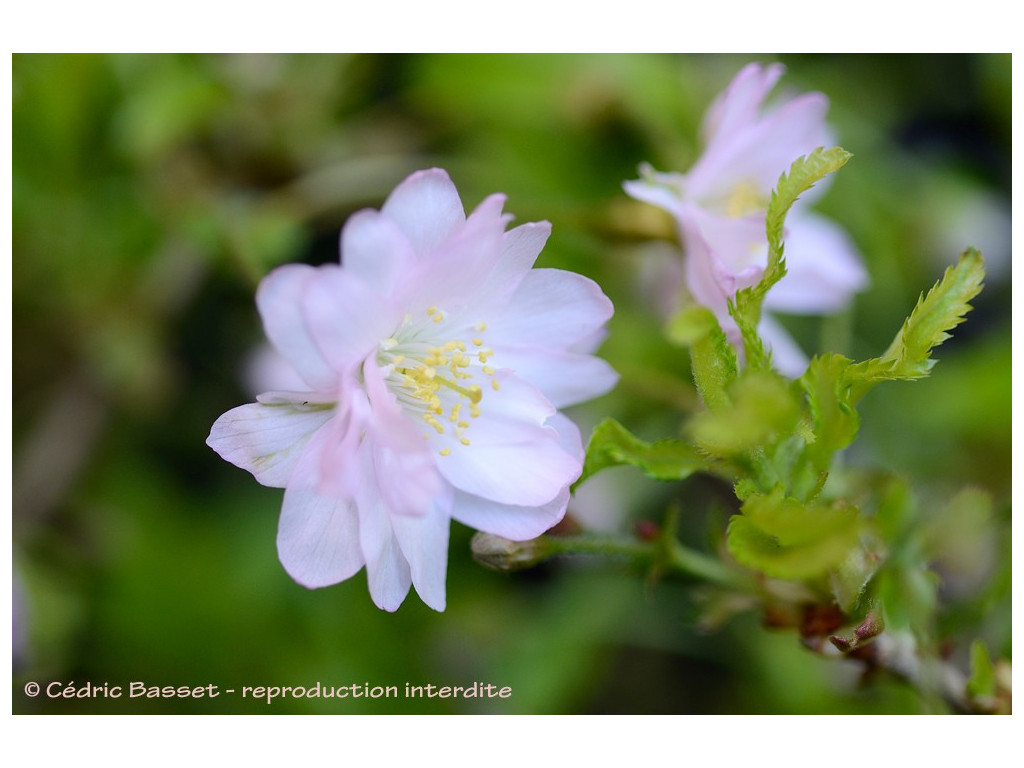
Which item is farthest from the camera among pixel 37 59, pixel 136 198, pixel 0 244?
pixel 136 198

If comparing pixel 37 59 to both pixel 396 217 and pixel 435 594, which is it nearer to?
pixel 396 217

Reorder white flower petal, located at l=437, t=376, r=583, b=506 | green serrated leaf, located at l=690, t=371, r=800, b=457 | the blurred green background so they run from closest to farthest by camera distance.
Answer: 1. green serrated leaf, located at l=690, t=371, r=800, b=457
2. white flower petal, located at l=437, t=376, r=583, b=506
3. the blurred green background

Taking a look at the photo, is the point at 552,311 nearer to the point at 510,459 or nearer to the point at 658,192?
the point at 510,459

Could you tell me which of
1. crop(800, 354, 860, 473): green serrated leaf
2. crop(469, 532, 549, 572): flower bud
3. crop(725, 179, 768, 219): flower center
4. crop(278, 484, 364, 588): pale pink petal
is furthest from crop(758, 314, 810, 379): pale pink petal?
crop(278, 484, 364, 588): pale pink petal

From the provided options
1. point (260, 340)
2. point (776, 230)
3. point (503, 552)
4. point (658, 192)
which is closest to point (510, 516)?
point (503, 552)

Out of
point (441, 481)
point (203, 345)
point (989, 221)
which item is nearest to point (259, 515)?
point (203, 345)

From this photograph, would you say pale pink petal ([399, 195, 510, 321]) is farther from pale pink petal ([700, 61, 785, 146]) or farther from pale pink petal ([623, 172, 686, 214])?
pale pink petal ([700, 61, 785, 146])
